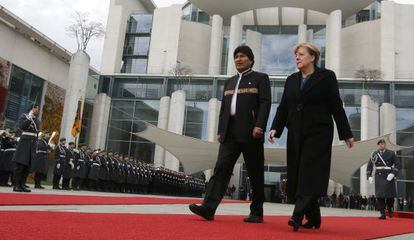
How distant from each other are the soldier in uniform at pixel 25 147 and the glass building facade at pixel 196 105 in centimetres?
2475

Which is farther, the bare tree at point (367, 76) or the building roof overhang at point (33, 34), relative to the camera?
the bare tree at point (367, 76)

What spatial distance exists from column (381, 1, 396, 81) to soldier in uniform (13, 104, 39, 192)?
30836 mm

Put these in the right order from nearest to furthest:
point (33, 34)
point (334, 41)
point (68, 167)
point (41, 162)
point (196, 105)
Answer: point (41, 162)
point (68, 167)
point (33, 34)
point (196, 105)
point (334, 41)

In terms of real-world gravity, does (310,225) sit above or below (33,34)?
below

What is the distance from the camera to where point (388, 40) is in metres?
34.2

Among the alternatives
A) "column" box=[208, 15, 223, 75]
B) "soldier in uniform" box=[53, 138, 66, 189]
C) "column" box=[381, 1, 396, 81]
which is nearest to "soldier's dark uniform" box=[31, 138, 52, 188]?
"soldier in uniform" box=[53, 138, 66, 189]

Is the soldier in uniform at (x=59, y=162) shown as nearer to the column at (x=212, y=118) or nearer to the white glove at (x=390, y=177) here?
the white glove at (x=390, y=177)

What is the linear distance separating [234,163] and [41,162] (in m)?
9.03

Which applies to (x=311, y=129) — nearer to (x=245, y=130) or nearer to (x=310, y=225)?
(x=245, y=130)

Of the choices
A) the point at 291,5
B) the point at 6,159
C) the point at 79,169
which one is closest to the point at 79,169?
the point at 79,169

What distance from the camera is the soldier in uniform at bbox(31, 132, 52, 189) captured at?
11.4 meters

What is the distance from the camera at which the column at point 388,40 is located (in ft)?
110

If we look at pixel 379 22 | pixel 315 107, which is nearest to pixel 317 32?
pixel 379 22

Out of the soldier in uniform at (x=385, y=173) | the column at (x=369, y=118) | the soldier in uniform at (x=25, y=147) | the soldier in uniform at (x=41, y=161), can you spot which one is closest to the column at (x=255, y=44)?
the column at (x=369, y=118)
